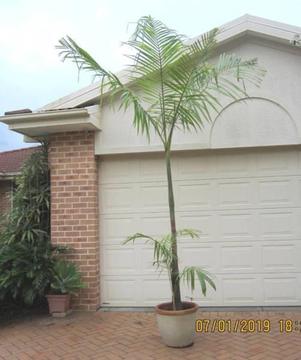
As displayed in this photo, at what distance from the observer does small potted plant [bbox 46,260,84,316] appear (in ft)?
21.5

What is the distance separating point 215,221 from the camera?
6.91 metres

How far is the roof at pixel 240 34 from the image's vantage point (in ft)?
21.2

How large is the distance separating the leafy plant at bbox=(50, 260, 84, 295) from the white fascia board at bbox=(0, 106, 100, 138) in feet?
6.62

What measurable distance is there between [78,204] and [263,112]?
3.11m

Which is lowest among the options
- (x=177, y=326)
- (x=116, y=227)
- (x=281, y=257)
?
(x=177, y=326)

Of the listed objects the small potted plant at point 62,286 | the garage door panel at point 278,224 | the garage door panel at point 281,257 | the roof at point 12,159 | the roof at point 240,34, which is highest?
the roof at point 12,159

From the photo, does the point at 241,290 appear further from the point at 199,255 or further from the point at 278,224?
the point at 278,224

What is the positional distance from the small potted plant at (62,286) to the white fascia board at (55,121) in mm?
2030

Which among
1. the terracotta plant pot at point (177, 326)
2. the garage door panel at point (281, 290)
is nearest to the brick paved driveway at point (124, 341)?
the terracotta plant pot at point (177, 326)

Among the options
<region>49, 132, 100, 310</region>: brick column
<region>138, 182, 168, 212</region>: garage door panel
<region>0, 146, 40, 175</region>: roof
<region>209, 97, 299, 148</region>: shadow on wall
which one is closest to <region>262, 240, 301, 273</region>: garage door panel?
<region>209, 97, 299, 148</region>: shadow on wall

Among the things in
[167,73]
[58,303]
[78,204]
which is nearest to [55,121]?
[78,204]

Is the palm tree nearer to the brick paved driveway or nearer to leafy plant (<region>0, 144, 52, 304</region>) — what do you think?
the brick paved driveway

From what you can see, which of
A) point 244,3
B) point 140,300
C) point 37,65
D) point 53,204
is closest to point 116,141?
point 53,204

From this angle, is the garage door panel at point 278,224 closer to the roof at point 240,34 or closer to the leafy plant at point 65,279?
the roof at point 240,34
